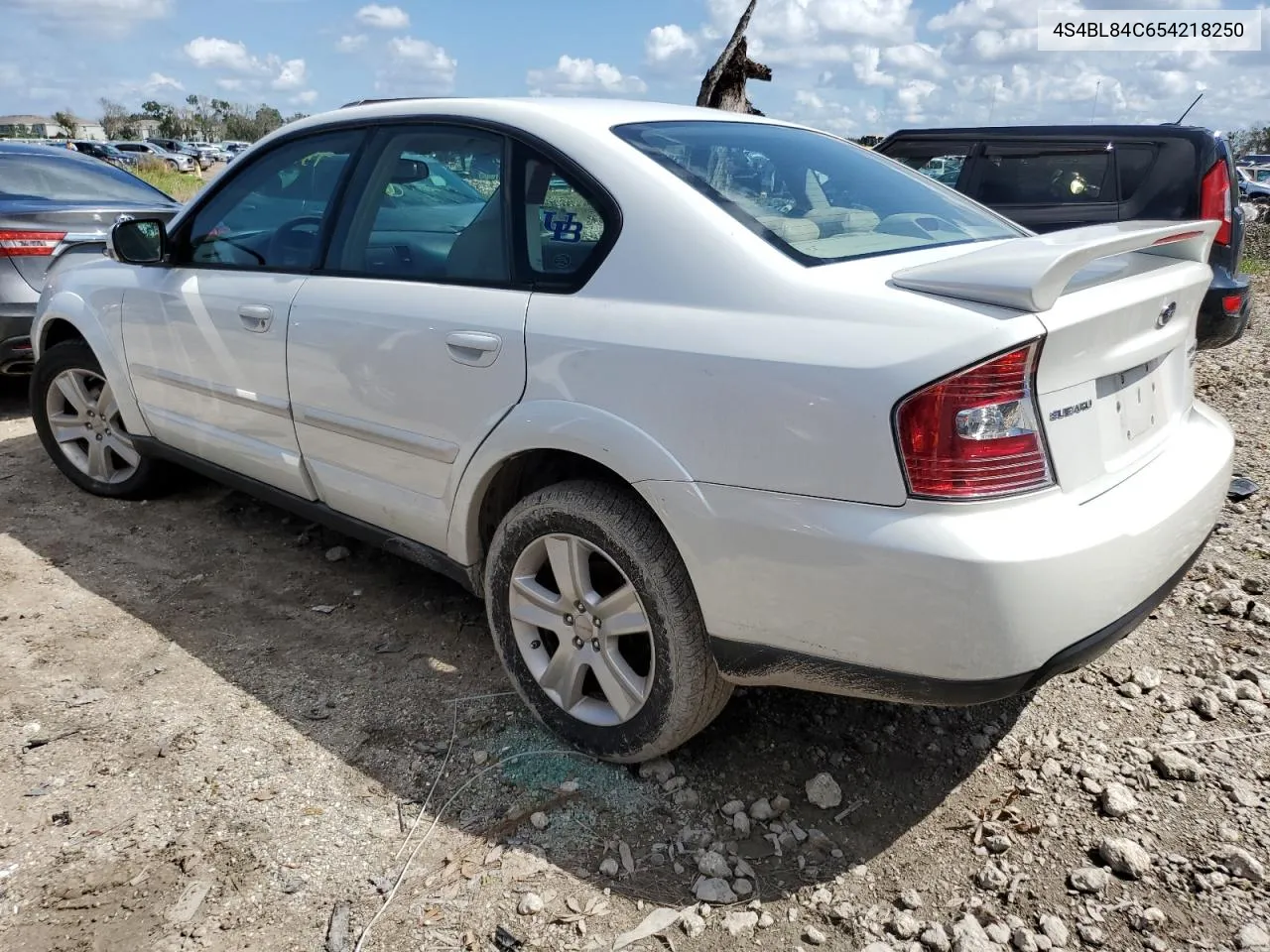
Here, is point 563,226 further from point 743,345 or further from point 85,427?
point 85,427

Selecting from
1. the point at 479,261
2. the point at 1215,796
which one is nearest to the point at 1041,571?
the point at 1215,796

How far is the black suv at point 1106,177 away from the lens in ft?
17.9

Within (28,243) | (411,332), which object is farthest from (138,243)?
(28,243)

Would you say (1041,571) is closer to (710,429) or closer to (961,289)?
(961,289)

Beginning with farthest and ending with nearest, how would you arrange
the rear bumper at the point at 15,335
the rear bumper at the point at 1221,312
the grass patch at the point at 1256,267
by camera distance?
the grass patch at the point at 1256,267, the rear bumper at the point at 15,335, the rear bumper at the point at 1221,312

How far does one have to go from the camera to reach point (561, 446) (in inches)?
91.6

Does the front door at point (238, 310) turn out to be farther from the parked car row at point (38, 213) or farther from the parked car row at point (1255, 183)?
the parked car row at point (1255, 183)

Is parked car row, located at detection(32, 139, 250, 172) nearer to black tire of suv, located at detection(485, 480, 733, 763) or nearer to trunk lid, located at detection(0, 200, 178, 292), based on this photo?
trunk lid, located at detection(0, 200, 178, 292)

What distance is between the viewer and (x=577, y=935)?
2045 millimetres

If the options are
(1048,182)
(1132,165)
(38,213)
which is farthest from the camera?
(1048,182)

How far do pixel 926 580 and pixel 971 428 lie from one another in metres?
0.30

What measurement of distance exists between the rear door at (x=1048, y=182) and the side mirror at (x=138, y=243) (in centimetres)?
511

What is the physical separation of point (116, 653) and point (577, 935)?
199 centimetres

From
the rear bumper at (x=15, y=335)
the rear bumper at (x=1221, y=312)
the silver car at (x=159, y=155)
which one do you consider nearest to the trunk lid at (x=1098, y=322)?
the rear bumper at (x=1221, y=312)
